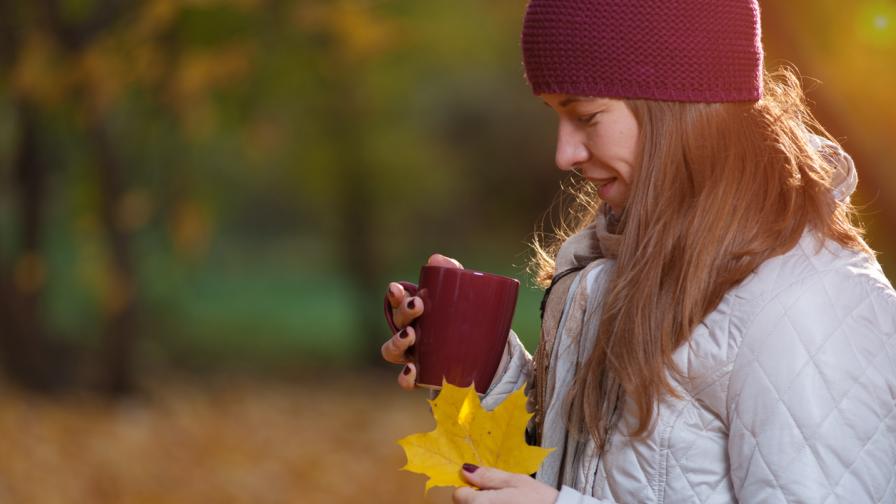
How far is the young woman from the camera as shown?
1.16m

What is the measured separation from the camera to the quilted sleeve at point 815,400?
1141mm

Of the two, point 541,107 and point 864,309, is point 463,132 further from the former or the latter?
point 864,309

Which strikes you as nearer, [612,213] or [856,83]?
[612,213]

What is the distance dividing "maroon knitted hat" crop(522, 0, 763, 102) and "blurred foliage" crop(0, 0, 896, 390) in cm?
368

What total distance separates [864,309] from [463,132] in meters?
5.32

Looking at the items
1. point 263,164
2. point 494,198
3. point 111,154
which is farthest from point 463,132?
point 111,154

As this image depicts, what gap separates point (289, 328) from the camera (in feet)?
22.3

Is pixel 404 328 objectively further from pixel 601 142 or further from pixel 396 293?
pixel 601 142

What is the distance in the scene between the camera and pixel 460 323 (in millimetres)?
1389

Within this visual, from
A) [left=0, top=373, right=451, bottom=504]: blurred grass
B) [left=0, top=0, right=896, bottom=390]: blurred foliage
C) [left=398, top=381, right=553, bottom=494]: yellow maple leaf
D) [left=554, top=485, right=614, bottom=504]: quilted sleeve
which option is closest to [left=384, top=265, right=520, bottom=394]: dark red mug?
[left=398, top=381, right=553, bottom=494]: yellow maple leaf

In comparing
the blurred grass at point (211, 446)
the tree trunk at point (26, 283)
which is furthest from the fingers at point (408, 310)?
the tree trunk at point (26, 283)

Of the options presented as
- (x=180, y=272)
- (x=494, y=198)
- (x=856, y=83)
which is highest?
(x=856, y=83)

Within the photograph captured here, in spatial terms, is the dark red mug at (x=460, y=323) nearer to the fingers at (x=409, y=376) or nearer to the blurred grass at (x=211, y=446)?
the fingers at (x=409, y=376)

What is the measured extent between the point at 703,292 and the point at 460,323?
12.5 inches
